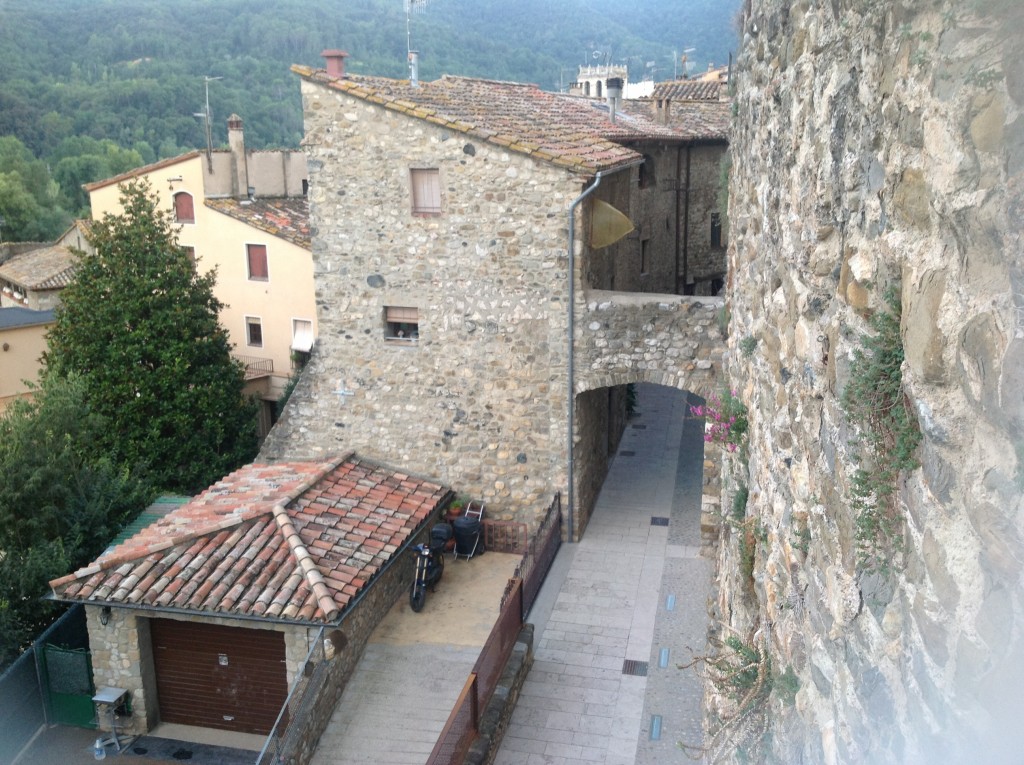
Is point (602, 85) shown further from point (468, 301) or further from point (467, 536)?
point (467, 536)

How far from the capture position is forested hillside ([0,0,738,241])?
176ft

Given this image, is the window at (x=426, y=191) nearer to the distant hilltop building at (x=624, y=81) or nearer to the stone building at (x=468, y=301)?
the stone building at (x=468, y=301)

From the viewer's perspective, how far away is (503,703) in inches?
398

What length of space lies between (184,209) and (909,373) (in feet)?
80.9

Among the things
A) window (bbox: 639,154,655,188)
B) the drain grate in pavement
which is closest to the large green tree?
window (bbox: 639,154,655,188)

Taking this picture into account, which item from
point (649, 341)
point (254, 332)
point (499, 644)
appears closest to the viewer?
point (499, 644)

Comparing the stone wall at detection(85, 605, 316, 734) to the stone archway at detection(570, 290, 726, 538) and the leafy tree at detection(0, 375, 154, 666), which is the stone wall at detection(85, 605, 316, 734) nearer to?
the leafy tree at detection(0, 375, 154, 666)

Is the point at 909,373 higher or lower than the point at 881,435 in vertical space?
higher

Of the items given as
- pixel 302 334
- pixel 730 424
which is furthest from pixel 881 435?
pixel 302 334

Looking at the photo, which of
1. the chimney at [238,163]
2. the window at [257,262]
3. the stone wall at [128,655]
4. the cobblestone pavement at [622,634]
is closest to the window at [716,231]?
the cobblestone pavement at [622,634]

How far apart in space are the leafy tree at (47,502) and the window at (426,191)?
5891mm

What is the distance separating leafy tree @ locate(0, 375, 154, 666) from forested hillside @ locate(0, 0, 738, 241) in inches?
1440

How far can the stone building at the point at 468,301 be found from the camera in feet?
42.9

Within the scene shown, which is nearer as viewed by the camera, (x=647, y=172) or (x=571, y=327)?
(x=571, y=327)
